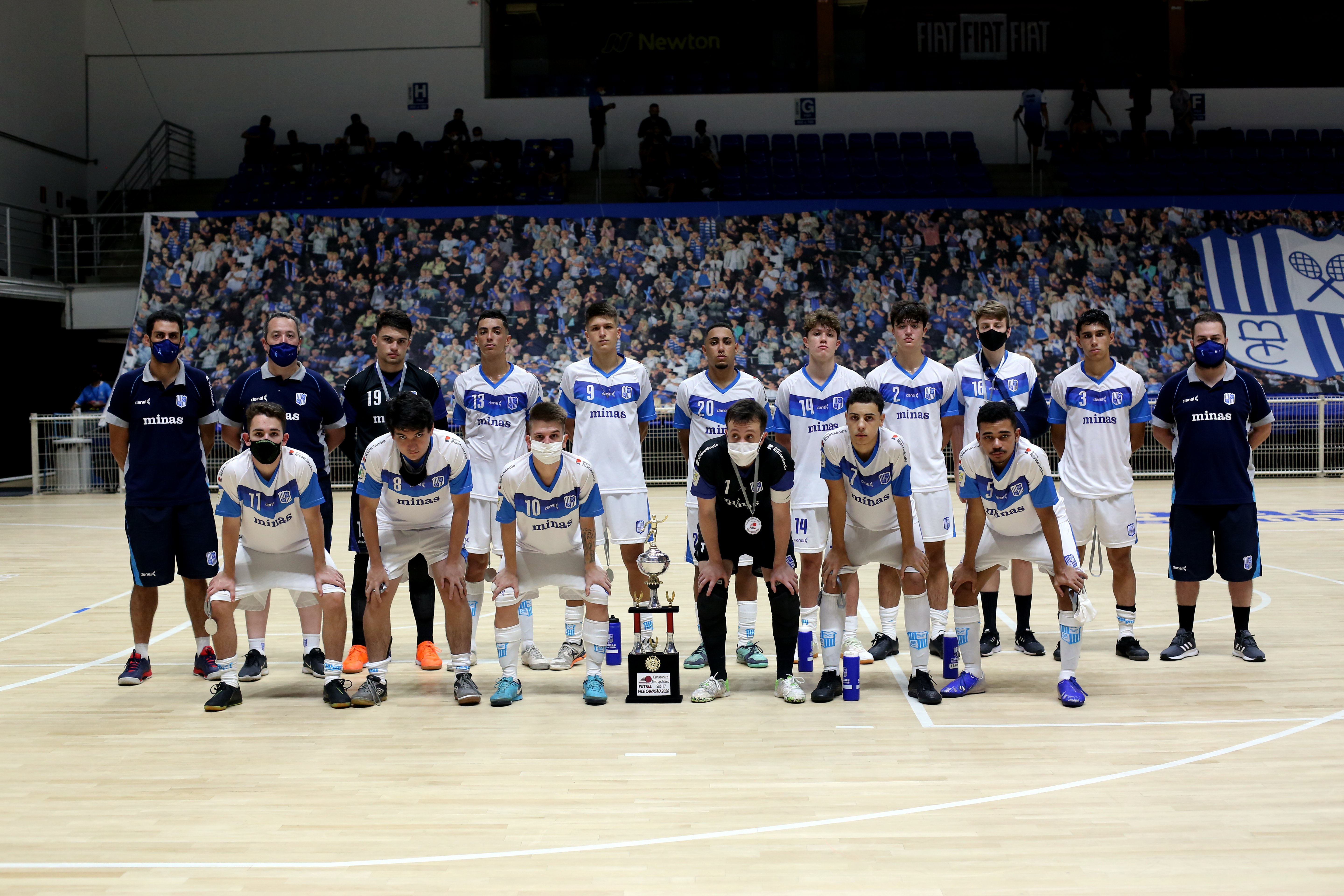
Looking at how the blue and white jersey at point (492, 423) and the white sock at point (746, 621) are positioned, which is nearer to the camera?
the white sock at point (746, 621)

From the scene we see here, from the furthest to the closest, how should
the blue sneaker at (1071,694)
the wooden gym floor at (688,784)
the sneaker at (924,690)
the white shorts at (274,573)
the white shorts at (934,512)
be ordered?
the white shorts at (934,512) < the white shorts at (274,573) < the sneaker at (924,690) < the blue sneaker at (1071,694) < the wooden gym floor at (688,784)

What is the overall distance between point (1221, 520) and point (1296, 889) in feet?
11.1

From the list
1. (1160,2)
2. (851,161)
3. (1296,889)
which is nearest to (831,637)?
(1296,889)

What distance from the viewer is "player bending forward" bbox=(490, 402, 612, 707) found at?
5547mm

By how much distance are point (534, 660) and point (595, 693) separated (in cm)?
94

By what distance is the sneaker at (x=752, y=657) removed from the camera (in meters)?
6.35

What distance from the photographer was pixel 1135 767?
446 centimetres

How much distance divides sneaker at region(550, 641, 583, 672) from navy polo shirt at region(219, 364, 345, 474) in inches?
70.6

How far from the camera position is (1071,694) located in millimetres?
5363

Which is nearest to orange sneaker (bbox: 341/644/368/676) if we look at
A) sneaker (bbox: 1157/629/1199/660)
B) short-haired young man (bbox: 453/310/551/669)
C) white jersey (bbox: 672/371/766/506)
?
short-haired young man (bbox: 453/310/551/669)

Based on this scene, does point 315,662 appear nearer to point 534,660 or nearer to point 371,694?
point 371,694

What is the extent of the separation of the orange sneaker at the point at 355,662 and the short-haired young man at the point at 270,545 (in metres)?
0.39

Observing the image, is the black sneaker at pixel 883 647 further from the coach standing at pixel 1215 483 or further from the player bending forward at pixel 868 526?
the coach standing at pixel 1215 483

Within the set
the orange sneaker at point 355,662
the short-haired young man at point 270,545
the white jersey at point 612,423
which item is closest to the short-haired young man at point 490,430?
the white jersey at point 612,423
